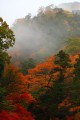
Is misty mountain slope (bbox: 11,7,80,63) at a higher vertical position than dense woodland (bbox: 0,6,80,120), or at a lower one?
higher

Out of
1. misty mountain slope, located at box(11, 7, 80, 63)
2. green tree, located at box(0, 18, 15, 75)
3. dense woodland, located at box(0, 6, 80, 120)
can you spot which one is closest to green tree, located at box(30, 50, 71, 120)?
dense woodland, located at box(0, 6, 80, 120)

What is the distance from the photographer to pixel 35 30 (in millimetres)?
127125

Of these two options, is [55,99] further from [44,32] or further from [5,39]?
[44,32]

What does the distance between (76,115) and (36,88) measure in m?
13.4

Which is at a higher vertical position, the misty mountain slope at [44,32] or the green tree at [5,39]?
the misty mountain slope at [44,32]

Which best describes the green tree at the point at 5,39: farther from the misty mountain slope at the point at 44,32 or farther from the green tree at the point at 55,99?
the misty mountain slope at the point at 44,32

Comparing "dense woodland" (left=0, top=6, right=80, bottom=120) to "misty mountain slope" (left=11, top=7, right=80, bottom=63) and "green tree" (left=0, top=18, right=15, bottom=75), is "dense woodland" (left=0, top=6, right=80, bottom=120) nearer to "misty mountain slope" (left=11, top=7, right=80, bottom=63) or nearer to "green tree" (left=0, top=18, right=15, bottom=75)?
"green tree" (left=0, top=18, right=15, bottom=75)

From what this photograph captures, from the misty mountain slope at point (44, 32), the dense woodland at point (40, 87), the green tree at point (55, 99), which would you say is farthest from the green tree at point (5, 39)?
the misty mountain slope at point (44, 32)

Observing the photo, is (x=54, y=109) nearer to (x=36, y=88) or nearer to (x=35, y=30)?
(x=36, y=88)

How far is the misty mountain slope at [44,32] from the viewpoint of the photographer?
112125mm

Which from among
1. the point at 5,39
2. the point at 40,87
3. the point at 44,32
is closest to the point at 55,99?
the point at 40,87

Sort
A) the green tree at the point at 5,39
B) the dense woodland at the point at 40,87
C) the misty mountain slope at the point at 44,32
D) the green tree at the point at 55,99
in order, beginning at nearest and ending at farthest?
the green tree at the point at 5,39
the dense woodland at the point at 40,87
the green tree at the point at 55,99
the misty mountain slope at the point at 44,32

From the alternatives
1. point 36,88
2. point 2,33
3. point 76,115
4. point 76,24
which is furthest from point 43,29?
point 2,33

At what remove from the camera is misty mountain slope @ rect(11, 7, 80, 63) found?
112125 mm
